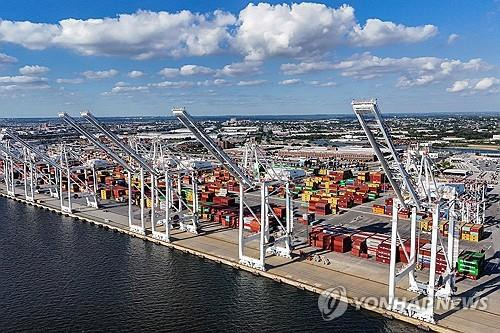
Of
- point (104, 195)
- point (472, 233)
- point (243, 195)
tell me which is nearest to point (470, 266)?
point (472, 233)

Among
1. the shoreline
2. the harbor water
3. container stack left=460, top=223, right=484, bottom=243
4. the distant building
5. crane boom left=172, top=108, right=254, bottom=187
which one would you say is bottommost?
the harbor water

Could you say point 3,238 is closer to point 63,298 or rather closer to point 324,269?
point 63,298

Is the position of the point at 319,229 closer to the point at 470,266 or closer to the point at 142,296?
the point at 470,266

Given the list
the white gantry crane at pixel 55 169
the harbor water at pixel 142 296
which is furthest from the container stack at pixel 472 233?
the white gantry crane at pixel 55 169

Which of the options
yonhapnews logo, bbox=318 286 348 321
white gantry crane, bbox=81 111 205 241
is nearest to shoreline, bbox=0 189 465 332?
yonhapnews logo, bbox=318 286 348 321

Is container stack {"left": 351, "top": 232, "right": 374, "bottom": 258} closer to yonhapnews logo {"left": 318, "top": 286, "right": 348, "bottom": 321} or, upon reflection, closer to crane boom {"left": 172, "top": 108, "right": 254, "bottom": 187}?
yonhapnews logo {"left": 318, "top": 286, "right": 348, "bottom": 321}

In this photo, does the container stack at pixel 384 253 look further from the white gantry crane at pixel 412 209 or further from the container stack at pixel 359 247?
the white gantry crane at pixel 412 209
